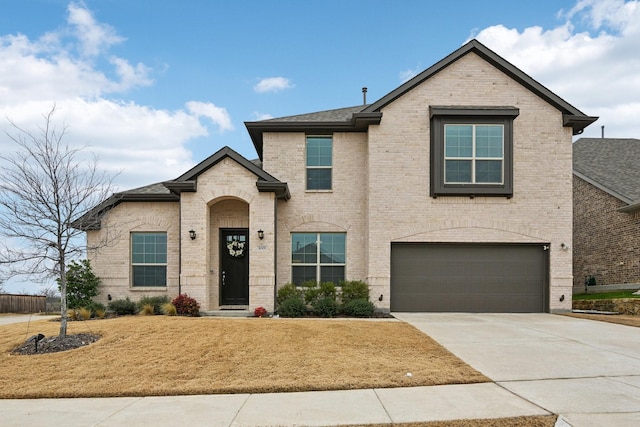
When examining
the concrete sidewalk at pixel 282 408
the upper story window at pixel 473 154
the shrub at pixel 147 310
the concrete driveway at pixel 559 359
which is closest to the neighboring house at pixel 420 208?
the upper story window at pixel 473 154

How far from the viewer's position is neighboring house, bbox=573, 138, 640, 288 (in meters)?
17.1

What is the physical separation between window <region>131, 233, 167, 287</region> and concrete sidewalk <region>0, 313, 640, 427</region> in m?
9.30

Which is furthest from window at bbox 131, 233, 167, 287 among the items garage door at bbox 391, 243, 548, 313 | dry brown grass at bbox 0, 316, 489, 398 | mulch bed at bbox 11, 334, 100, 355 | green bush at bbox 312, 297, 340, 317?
garage door at bbox 391, 243, 548, 313

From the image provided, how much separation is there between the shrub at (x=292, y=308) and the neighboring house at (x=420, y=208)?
794mm

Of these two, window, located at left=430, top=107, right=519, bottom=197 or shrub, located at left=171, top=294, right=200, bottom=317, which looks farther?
window, located at left=430, top=107, right=519, bottom=197

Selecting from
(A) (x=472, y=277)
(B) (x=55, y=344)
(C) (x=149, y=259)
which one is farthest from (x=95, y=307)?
(A) (x=472, y=277)

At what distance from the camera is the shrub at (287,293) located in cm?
1440

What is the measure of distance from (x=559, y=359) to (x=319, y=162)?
980 cm

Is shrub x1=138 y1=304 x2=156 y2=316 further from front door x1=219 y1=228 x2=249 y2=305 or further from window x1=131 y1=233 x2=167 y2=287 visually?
front door x1=219 y1=228 x2=249 y2=305

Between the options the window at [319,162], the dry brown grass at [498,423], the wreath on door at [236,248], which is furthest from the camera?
the window at [319,162]

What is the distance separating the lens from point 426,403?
5.84m

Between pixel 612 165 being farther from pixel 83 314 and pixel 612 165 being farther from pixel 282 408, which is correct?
pixel 83 314

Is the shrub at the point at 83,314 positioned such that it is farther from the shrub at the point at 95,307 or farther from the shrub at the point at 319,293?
the shrub at the point at 319,293

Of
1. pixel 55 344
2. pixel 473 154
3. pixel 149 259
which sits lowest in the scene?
pixel 55 344
